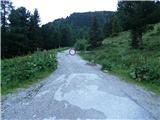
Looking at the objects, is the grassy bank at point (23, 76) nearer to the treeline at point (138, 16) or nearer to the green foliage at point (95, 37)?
the treeline at point (138, 16)

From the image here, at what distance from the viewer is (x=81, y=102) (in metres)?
11.2

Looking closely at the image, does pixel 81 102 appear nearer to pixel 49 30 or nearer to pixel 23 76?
pixel 23 76

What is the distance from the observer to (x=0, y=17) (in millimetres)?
55656

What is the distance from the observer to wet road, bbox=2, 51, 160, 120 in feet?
32.3

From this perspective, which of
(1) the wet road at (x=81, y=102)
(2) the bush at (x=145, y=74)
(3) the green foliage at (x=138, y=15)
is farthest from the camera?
(3) the green foliage at (x=138, y=15)

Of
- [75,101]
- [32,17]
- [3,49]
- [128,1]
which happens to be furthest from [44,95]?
[32,17]

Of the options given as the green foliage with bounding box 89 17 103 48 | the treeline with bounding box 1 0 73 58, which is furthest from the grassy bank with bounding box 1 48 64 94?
the green foliage with bounding box 89 17 103 48

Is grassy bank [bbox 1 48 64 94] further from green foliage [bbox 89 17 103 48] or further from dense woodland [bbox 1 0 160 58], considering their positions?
green foliage [bbox 89 17 103 48]

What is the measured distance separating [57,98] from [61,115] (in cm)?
216

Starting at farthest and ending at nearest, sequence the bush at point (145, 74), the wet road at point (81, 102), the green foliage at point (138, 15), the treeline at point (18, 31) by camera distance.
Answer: the treeline at point (18, 31), the green foliage at point (138, 15), the bush at point (145, 74), the wet road at point (81, 102)

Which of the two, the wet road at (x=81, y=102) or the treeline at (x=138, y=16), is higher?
the treeline at (x=138, y=16)

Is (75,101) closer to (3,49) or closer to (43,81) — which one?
(43,81)

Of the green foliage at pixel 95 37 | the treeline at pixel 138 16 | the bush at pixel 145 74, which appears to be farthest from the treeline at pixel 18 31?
the bush at pixel 145 74

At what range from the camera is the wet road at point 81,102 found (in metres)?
9.85
